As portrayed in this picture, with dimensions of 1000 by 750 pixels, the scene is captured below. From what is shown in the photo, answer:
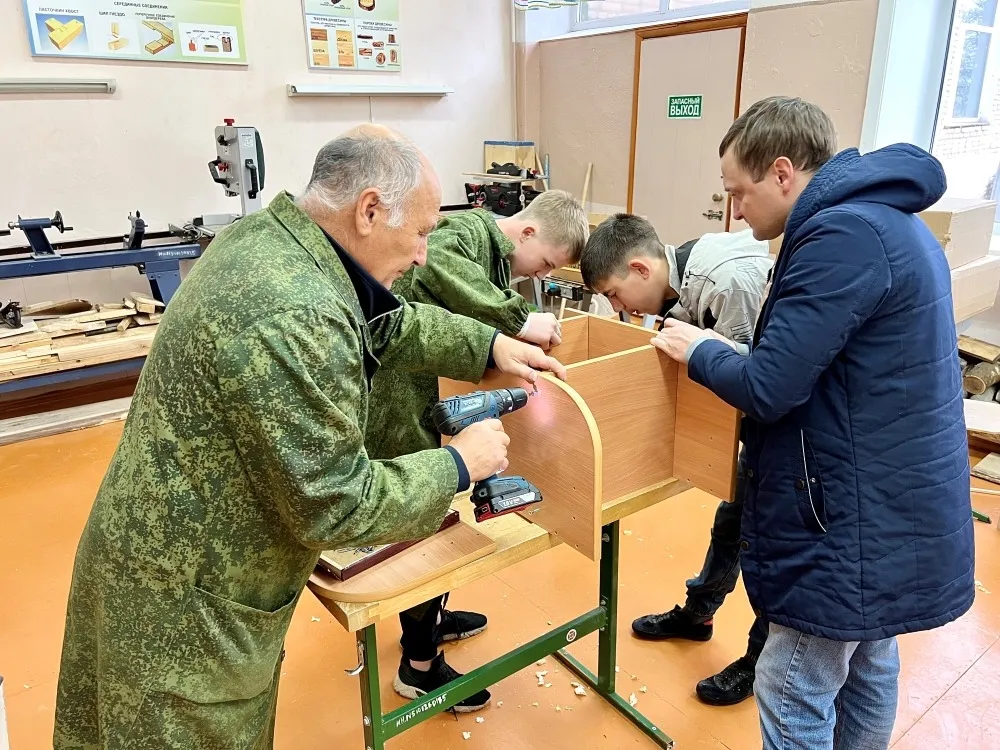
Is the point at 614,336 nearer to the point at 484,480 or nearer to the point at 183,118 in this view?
the point at 484,480

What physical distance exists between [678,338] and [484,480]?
1.82ft

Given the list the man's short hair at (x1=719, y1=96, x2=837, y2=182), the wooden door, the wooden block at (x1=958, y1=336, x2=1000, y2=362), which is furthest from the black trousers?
the wooden door

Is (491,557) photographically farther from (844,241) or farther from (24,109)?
(24,109)

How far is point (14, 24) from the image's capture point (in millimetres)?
4109

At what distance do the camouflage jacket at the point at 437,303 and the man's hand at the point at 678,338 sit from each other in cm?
42

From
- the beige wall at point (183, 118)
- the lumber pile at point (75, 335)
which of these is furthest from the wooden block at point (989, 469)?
the lumber pile at point (75, 335)

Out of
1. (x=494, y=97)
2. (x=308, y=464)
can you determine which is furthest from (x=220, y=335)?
(x=494, y=97)

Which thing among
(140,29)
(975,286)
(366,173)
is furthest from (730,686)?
(140,29)

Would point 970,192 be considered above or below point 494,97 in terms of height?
below

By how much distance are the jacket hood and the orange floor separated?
1.55m

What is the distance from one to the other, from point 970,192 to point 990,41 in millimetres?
816

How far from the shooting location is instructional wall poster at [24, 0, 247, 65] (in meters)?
4.20

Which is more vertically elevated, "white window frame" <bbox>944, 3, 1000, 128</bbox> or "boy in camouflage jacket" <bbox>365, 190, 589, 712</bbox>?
"white window frame" <bbox>944, 3, 1000, 128</bbox>

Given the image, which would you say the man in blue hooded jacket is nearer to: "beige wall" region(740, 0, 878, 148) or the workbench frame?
the workbench frame
